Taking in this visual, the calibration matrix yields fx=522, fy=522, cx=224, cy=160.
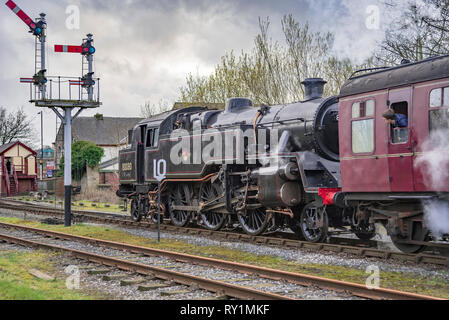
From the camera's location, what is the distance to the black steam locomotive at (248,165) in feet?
39.7

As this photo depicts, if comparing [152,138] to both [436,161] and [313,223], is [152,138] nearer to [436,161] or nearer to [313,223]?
[313,223]

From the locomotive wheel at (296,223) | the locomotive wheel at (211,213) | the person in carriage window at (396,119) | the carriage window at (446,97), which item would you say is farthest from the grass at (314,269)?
the carriage window at (446,97)

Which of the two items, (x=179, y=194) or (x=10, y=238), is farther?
(x=179, y=194)

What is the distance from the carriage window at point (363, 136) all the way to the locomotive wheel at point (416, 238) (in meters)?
1.64

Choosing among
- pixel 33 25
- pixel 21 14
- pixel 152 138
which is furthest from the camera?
pixel 152 138

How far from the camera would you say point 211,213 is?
15844 millimetres

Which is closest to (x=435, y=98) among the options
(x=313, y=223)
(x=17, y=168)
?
(x=313, y=223)

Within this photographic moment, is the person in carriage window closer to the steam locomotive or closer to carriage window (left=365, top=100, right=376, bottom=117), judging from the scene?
the steam locomotive

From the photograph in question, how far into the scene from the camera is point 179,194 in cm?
1673

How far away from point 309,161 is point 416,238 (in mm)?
3266

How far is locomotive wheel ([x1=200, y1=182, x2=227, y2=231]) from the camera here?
15.0m
